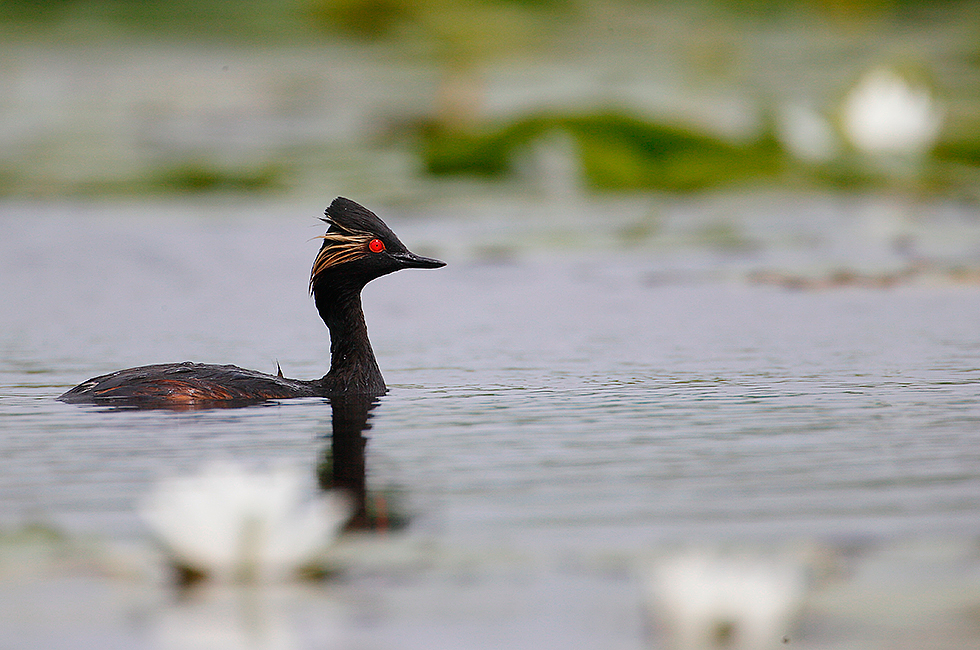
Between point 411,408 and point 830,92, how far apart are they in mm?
16182

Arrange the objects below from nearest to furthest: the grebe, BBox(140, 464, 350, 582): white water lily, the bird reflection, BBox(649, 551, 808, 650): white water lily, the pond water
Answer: BBox(649, 551, 808, 650): white water lily, BBox(140, 464, 350, 582): white water lily, the pond water, the bird reflection, the grebe

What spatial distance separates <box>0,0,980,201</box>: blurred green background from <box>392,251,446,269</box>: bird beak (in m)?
7.42

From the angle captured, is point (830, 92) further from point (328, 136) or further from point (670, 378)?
point (670, 378)

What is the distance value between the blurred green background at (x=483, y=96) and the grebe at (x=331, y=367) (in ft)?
24.1

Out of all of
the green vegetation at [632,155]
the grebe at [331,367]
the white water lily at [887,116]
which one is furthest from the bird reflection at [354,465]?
the white water lily at [887,116]

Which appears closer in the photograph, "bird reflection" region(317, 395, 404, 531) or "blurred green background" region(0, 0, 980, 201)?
"bird reflection" region(317, 395, 404, 531)

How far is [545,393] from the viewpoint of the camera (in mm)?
7332

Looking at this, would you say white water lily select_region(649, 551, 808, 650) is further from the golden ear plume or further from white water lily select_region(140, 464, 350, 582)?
the golden ear plume

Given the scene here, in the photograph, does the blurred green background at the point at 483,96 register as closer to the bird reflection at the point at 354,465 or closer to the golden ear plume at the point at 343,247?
the golden ear plume at the point at 343,247

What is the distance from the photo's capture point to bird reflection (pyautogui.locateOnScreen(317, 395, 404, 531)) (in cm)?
473

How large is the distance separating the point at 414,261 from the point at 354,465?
2256 millimetres

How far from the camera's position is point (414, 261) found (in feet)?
25.6

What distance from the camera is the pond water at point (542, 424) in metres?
3.81

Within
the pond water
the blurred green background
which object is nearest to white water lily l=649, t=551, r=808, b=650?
the pond water
